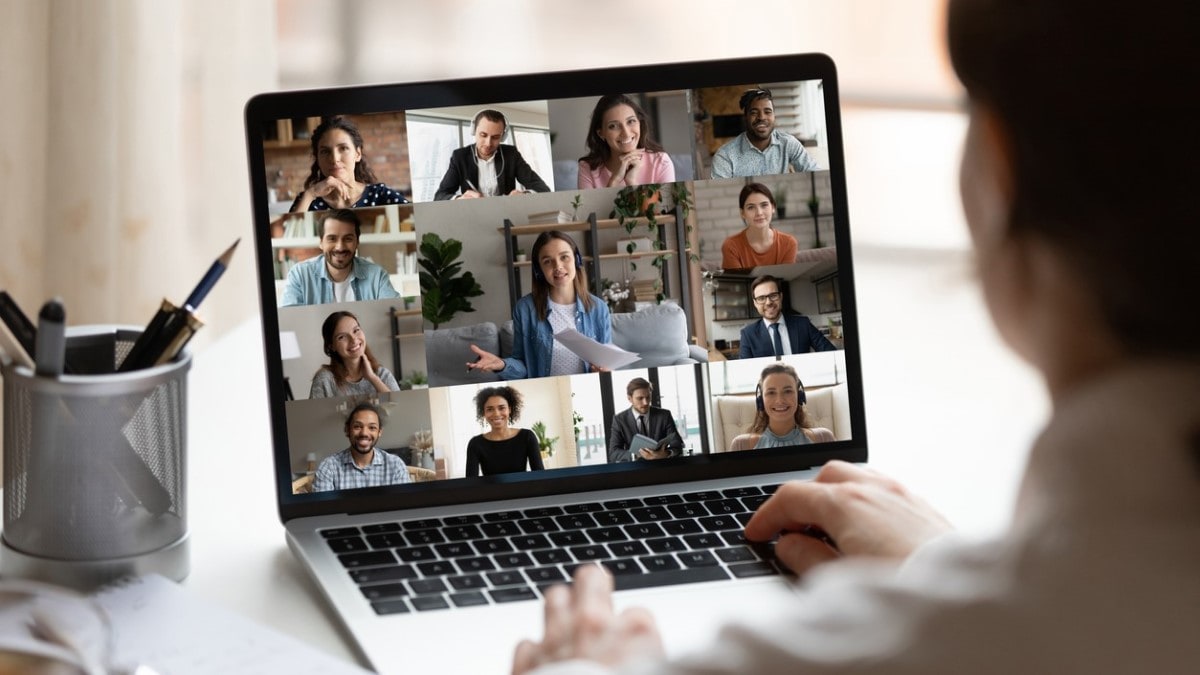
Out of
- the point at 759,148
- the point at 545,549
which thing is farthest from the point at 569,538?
the point at 759,148

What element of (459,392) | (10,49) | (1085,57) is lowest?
(459,392)

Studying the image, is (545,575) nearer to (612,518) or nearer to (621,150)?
(612,518)

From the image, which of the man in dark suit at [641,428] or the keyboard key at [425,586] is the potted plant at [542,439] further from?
the keyboard key at [425,586]

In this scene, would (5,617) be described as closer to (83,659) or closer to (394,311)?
(83,659)

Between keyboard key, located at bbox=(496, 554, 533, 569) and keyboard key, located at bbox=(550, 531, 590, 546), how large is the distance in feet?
0.09

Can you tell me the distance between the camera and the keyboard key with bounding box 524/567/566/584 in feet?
2.53

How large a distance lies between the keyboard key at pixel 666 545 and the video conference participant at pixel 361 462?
194 mm

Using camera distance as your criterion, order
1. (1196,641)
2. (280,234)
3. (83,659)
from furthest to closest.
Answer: (280,234) < (83,659) < (1196,641)

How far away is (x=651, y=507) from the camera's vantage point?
0.88 m

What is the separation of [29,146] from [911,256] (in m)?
1.99

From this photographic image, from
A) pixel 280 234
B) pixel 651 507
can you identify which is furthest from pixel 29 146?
pixel 651 507

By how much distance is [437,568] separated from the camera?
0.79 meters

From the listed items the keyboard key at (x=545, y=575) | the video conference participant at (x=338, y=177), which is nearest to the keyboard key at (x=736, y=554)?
the keyboard key at (x=545, y=575)

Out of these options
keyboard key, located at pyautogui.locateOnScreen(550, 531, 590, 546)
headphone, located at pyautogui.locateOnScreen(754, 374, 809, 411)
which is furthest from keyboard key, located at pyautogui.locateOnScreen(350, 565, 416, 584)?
headphone, located at pyautogui.locateOnScreen(754, 374, 809, 411)
